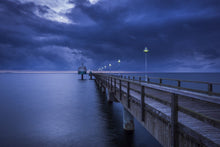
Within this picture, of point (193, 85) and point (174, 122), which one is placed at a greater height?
point (174, 122)

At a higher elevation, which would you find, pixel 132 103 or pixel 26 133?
pixel 132 103

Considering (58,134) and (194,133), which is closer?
(194,133)

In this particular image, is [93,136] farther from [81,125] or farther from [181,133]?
[181,133]

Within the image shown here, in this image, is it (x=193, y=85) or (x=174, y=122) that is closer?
(x=174, y=122)

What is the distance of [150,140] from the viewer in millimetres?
13367

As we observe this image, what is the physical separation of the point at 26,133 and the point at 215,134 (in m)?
15.9

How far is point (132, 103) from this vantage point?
28.3ft

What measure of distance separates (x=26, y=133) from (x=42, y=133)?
1.51 metres

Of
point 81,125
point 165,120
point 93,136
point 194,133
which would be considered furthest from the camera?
point 81,125

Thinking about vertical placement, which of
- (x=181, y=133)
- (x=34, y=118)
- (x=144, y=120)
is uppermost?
(x=181, y=133)

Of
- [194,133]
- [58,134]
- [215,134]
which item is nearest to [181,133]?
[194,133]

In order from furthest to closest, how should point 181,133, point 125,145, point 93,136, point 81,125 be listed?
point 81,125
point 93,136
point 125,145
point 181,133

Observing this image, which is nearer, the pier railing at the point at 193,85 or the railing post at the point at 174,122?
the railing post at the point at 174,122

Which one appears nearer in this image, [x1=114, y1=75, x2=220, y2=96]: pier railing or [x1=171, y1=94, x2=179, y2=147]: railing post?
[x1=171, y1=94, x2=179, y2=147]: railing post
